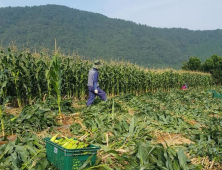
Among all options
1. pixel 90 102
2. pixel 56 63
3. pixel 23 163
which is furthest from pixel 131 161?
pixel 90 102

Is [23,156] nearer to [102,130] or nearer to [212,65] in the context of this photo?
[102,130]

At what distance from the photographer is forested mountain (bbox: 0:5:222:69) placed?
11900cm

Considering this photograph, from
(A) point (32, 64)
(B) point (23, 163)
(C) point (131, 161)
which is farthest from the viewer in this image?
(A) point (32, 64)

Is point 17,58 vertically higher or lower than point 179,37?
lower

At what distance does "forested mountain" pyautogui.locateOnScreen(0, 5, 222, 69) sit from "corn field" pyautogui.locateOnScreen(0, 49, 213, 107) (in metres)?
85.1

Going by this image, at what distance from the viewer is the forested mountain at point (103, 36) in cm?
11900

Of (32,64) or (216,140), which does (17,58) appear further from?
(216,140)

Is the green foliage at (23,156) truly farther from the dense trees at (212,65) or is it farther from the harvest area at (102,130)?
the dense trees at (212,65)

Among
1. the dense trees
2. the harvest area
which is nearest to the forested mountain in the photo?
the dense trees

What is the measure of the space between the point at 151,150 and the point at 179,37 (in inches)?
7531

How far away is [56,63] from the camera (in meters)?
5.95

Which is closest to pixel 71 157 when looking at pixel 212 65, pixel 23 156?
pixel 23 156

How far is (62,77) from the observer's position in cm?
1130

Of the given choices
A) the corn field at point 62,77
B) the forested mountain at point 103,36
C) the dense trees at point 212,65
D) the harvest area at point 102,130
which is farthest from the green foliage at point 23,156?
the forested mountain at point 103,36
